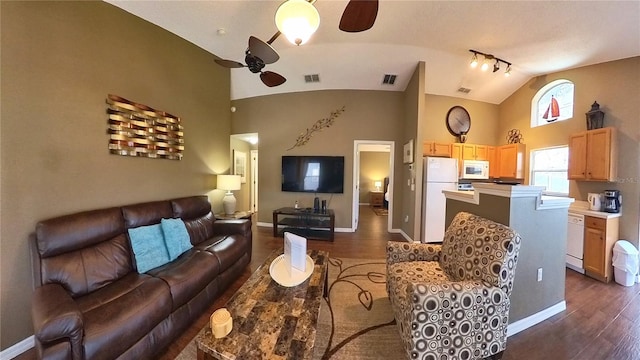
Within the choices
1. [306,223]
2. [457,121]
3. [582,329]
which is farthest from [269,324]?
[457,121]

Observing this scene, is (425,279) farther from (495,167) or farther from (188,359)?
(495,167)

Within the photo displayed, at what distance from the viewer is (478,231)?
5.90 ft

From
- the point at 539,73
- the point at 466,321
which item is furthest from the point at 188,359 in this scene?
the point at 539,73

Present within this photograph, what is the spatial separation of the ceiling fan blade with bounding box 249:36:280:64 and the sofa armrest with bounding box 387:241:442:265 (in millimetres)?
2225

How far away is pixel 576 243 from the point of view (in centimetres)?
328

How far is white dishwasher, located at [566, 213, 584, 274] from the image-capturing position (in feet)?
10.6

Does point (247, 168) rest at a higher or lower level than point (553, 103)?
lower

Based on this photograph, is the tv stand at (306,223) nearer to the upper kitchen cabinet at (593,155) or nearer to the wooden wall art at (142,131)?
the wooden wall art at (142,131)

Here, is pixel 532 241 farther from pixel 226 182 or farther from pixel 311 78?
pixel 311 78

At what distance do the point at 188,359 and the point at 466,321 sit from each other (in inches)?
77.8

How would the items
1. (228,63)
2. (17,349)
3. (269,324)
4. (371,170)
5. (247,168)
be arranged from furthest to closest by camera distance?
(371,170) < (247,168) < (228,63) < (17,349) < (269,324)

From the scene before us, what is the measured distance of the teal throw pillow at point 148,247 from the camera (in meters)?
1.99

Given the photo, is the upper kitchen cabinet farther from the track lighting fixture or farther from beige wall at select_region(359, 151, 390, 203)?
beige wall at select_region(359, 151, 390, 203)

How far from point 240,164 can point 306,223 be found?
309cm
